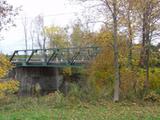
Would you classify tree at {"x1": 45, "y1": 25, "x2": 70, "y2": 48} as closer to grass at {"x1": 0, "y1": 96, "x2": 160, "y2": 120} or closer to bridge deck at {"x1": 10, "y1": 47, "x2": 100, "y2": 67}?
bridge deck at {"x1": 10, "y1": 47, "x2": 100, "y2": 67}

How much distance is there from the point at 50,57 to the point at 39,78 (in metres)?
4.14

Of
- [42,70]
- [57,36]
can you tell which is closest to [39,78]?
[42,70]

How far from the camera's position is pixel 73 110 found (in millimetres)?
17906

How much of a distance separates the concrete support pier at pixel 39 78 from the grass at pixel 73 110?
79.4 ft

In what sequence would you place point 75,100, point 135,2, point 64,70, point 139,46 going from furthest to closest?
1. point 64,70
2. point 139,46
3. point 135,2
4. point 75,100

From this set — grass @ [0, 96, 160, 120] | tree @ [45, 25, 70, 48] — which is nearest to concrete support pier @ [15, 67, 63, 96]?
tree @ [45, 25, 70, 48]

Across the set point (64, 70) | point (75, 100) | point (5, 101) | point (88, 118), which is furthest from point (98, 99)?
point (64, 70)

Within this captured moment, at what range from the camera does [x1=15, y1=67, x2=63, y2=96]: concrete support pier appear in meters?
48.8

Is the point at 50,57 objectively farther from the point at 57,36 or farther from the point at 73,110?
the point at 73,110

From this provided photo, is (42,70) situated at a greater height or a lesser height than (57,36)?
lesser

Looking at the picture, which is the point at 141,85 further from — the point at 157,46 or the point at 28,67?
the point at 28,67

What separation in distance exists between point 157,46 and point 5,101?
11060mm

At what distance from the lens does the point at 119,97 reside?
2450 centimetres

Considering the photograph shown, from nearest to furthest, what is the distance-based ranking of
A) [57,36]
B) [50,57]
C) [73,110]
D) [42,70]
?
[73,110] < [50,57] < [42,70] < [57,36]
